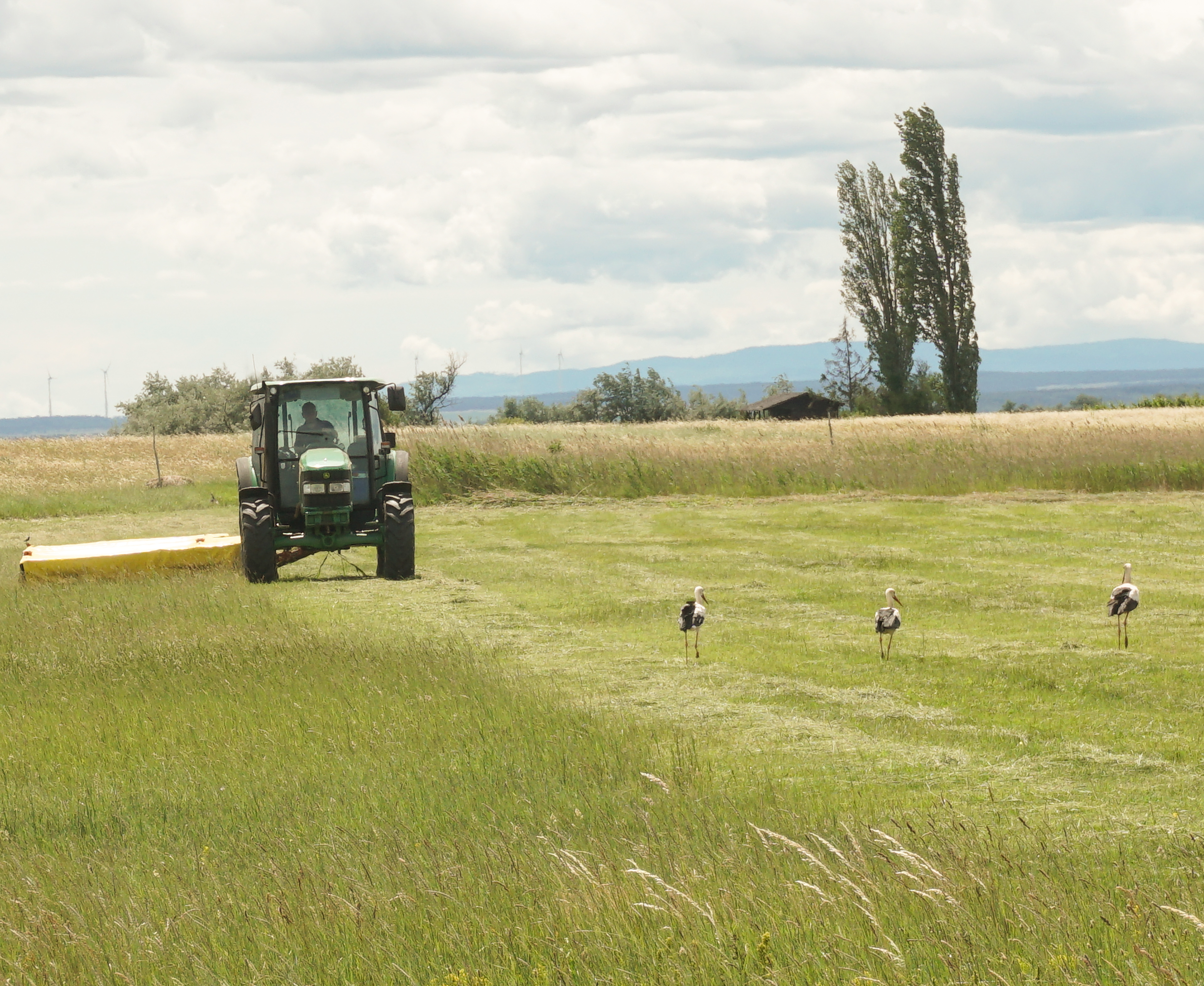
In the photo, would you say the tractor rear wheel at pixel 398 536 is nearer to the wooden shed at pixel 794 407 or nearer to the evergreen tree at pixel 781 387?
the wooden shed at pixel 794 407

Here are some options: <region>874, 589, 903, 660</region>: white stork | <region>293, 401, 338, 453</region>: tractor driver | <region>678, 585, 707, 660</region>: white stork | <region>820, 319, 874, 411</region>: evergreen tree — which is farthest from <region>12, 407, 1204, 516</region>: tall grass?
<region>820, 319, 874, 411</region>: evergreen tree

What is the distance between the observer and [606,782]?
6.89 m

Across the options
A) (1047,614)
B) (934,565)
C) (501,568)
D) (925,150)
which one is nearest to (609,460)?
(501,568)

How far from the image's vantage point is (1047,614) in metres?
12.6

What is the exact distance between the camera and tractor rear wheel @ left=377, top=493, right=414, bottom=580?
661 inches

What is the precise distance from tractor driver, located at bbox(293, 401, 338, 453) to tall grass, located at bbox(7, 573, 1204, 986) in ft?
27.8

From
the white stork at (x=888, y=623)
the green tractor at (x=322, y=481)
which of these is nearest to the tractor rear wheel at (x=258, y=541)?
the green tractor at (x=322, y=481)

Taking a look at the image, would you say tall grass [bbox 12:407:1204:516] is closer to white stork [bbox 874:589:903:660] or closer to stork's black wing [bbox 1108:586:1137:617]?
stork's black wing [bbox 1108:586:1137:617]

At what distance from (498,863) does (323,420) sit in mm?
13164

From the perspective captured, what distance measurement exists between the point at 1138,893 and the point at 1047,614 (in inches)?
332

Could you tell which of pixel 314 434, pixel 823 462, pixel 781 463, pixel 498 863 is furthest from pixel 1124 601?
pixel 781 463

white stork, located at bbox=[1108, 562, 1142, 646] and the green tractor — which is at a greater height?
the green tractor

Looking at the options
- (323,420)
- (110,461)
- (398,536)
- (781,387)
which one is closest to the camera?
(398,536)

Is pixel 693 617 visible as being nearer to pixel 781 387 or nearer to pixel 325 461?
pixel 325 461
